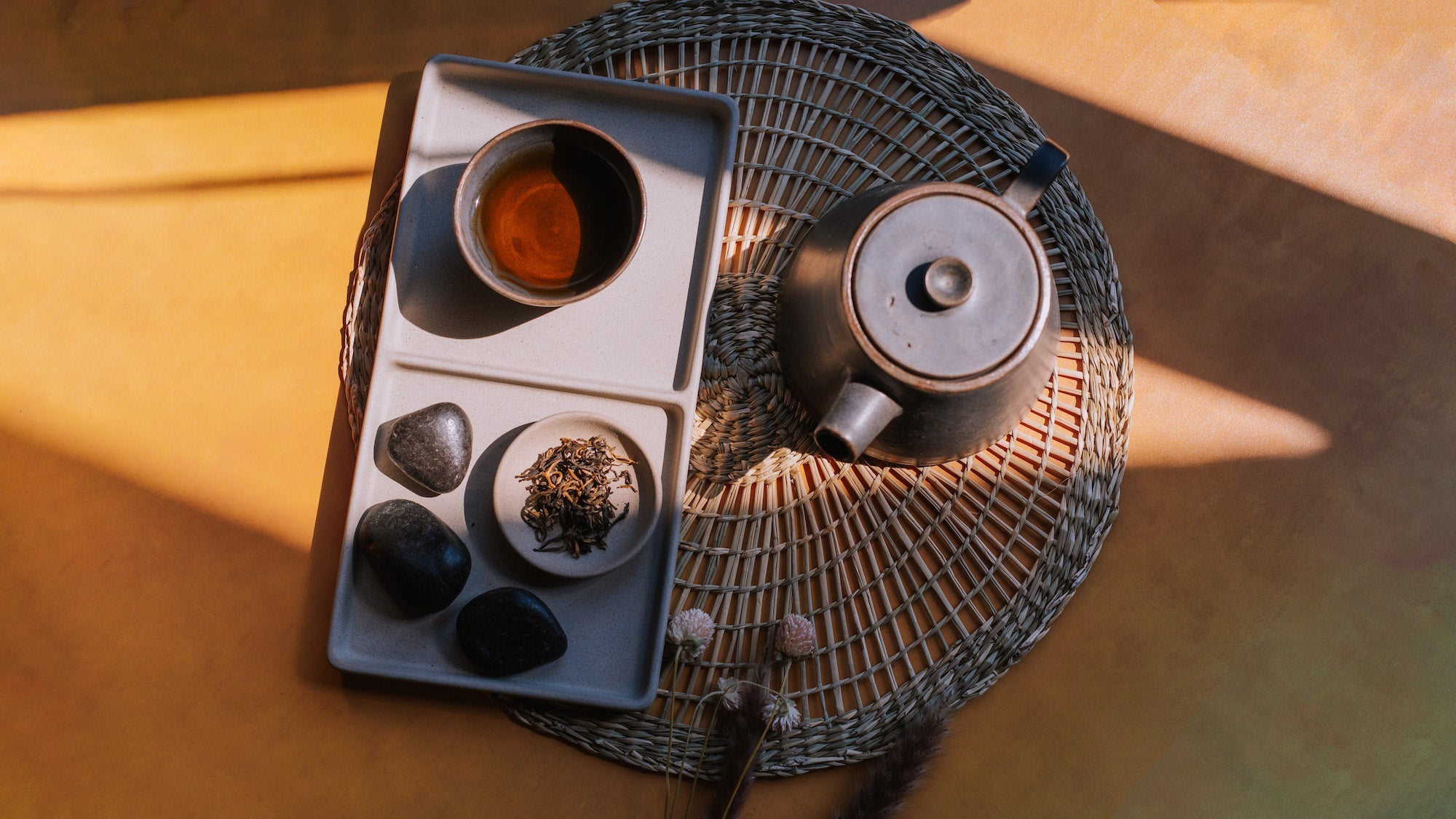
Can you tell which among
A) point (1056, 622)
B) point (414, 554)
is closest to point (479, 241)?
point (414, 554)

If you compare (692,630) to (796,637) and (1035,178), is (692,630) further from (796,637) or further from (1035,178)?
(1035,178)

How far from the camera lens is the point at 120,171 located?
44.5 inches

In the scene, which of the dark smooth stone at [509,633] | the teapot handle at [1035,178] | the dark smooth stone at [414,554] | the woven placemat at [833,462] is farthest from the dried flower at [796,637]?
the teapot handle at [1035,178]

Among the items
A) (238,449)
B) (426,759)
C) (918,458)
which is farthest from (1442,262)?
(238,449)

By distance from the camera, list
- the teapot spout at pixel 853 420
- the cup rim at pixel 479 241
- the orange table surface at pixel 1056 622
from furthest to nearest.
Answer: the orange table surface at pixel 1056 622 < the cup rim at pixel 479 241 < the teapot spout at pixel 853 420

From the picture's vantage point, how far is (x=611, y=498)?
100 cm

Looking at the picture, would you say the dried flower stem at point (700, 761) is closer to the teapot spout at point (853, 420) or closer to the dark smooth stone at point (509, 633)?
the dark smooth stone at point (509, 633)

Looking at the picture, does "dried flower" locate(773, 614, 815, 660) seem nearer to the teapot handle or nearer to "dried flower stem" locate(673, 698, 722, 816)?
"dried flower stem" locate(673, 698, 722, 816)

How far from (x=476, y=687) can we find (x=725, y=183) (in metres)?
0.63

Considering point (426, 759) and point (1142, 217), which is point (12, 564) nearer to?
point (426, 759)

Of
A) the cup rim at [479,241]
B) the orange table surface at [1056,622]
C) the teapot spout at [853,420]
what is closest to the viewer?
the teapot spout at [853,420]

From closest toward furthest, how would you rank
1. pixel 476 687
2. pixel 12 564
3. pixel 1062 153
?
pixel 1062 153 < pixel 476 687 < pixel 12 564

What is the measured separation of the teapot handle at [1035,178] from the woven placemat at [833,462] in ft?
0.84

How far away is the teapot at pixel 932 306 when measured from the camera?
2.56ft
